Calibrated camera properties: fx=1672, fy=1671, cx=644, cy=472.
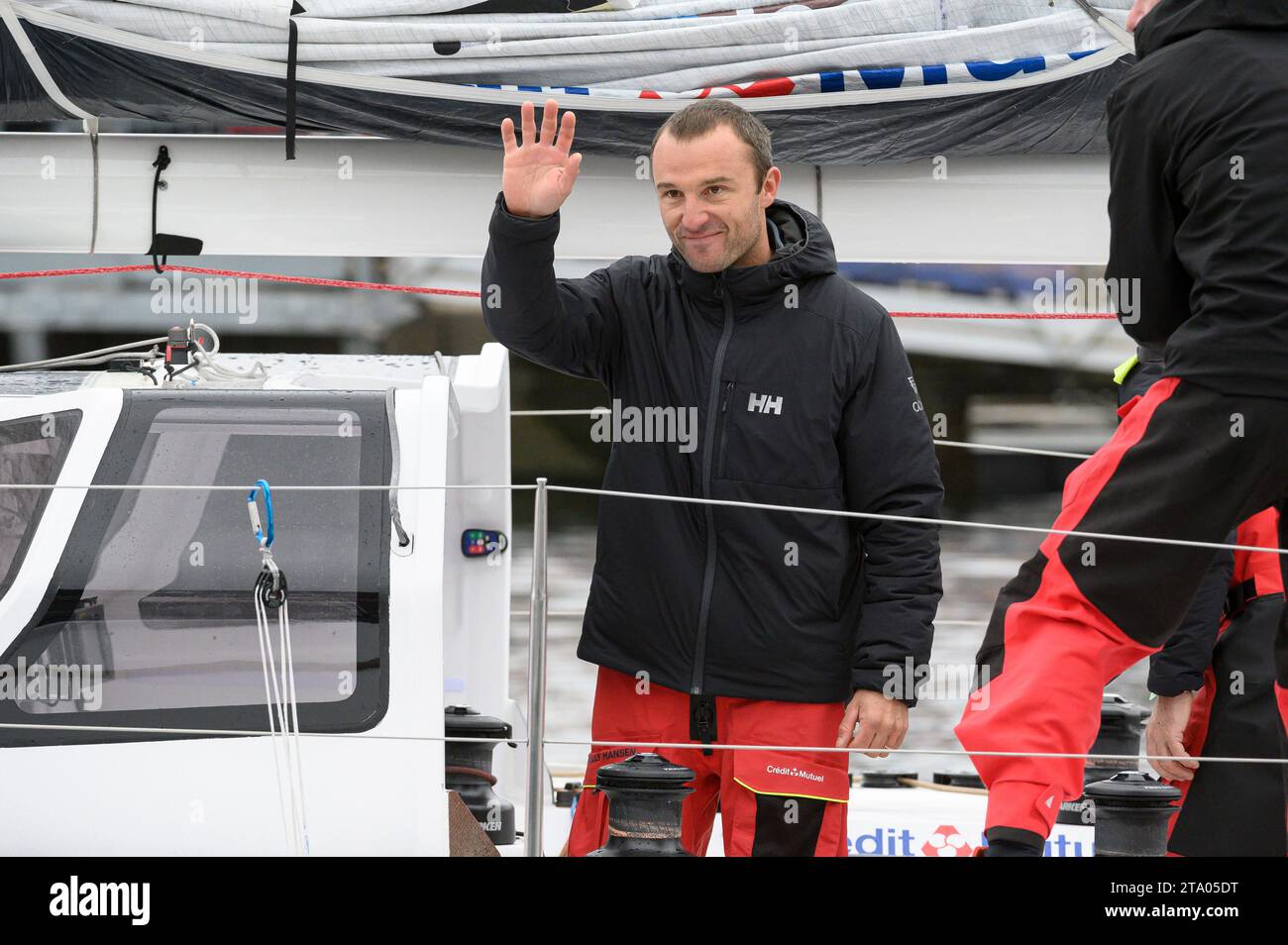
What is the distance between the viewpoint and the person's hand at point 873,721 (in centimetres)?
222

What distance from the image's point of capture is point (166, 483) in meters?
2.59

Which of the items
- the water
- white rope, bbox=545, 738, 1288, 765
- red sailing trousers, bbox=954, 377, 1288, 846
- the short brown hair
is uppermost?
the short brown hair

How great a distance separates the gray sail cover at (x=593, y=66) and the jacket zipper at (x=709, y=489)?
40.0 inches

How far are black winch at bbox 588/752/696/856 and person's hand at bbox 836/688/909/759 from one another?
0.77ft

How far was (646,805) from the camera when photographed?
2135mm

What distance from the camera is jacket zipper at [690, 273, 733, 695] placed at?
2.29 m

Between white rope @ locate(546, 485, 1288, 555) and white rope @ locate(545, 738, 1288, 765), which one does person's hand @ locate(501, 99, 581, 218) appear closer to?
white rope @ locate(546, 485, 1288, 555)

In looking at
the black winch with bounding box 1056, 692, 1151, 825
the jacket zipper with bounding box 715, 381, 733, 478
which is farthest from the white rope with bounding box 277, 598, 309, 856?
the black winch with bounding box 1056, 692, 1151, 825

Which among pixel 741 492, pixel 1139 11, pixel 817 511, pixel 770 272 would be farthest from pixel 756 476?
pixel 1139 11

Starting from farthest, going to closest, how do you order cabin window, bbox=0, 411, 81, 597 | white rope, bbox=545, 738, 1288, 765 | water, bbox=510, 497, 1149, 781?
water, bbox=510, 497, 1149, 781 < cabin window, bbox=0, 411, 81, 597 < white rope, bbox=545, 738, 1288, 765

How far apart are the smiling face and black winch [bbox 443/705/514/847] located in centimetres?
102

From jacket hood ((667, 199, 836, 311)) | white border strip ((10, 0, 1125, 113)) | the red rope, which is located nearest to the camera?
jacket hood ((667, 199, 836, 311))

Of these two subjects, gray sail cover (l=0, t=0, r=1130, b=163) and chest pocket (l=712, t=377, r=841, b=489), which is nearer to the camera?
chest pocket (l=712, t=377, r=841, b=489)

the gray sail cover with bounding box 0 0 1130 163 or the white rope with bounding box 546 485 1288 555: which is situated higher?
→ the gray sail cover with bounding box 0 0 1130 163
